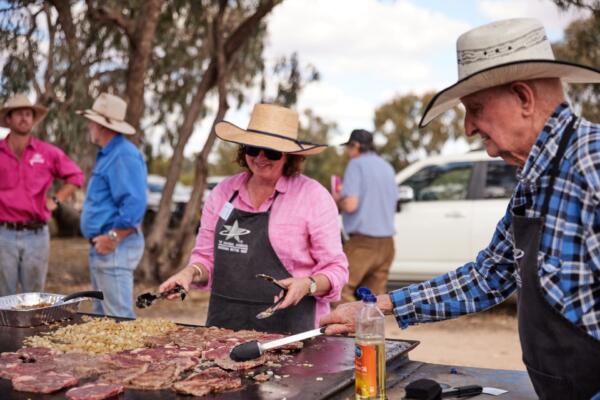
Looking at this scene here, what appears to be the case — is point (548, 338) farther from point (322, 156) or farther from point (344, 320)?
point (322, 156)

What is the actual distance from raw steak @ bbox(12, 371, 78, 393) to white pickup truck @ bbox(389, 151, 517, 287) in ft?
21.3

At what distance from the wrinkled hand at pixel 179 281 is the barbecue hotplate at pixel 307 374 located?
2.40ft

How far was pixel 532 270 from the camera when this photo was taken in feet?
7.78

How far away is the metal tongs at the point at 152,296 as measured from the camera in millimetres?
A: 3527

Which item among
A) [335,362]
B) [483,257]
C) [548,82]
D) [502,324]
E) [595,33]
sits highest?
[595,33]

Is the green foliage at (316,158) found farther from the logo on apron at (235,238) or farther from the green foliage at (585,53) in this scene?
the logo on apron at (235,238)

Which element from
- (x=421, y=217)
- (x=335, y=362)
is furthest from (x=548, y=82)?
(x=421, y=217)

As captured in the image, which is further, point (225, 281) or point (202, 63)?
point (202, 63)

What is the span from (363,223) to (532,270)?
549 cm

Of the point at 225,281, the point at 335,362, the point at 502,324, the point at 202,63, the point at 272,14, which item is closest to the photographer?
the point at 335,362

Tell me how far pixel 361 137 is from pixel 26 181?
3.31 m

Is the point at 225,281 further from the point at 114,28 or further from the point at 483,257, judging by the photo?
the point at 114,28

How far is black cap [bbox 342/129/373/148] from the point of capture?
7648mm

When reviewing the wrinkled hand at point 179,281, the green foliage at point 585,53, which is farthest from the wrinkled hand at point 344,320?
the green foliage at point 585,53
